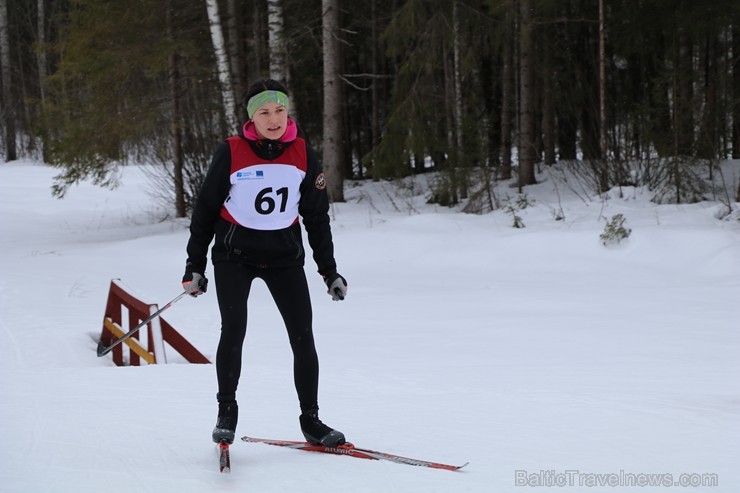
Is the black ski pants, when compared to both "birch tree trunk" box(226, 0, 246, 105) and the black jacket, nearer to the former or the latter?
the black jacket

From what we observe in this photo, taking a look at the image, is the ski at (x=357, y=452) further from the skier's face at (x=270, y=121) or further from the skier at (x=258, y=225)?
the skier's face at (x=270, y=121)

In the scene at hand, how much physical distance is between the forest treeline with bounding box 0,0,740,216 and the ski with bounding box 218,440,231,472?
35.7 feet

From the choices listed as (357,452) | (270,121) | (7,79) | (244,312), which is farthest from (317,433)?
(7,79)

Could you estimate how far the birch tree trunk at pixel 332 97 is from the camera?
599 inches

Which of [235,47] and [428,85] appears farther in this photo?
[235,47]

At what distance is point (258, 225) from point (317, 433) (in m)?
1.08

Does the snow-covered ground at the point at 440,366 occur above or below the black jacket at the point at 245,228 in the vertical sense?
below

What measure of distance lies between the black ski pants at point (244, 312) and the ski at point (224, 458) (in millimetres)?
227

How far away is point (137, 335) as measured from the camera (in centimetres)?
772

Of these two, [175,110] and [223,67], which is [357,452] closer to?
[223,67]

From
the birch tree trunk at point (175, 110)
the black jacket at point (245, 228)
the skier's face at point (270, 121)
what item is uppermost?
the birch tree trunk at point (175, 110)

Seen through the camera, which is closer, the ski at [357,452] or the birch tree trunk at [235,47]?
the ski at [357,452]

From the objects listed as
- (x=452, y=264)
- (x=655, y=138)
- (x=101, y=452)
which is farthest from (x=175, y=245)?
(x=101, y=452)

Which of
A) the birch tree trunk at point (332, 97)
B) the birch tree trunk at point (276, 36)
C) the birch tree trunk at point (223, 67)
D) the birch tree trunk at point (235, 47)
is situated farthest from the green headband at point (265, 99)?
the birch tree trunk at point (235, 47)
